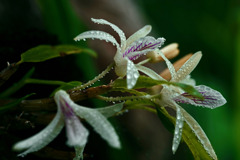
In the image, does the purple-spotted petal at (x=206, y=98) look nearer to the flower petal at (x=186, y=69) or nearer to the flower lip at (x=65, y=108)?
the flower petal at (x=186, y=69)

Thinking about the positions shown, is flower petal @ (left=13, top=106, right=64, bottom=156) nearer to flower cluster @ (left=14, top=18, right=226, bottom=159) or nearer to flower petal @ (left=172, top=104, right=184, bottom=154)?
flower cluster @ (left=14, top=18, right=226, bottom=159)

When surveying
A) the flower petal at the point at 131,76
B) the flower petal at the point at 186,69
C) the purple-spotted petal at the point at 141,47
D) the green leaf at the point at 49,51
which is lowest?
the flower petal at the point at 186,69

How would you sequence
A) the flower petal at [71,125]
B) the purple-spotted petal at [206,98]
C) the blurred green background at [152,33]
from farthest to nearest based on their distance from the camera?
the blurred green background at [152,33] < the purple-spotted petal at [206,98] < the flower petal at [71,125]

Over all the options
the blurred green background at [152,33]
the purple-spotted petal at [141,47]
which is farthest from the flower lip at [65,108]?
the blurred green background at [152,33]

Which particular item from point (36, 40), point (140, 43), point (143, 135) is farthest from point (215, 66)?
point (140, 43)

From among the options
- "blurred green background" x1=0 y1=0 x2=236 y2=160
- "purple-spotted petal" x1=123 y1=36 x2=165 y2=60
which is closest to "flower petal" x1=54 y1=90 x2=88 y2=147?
"purple-spotted petal" x1=123 y1=36 x2=165 y2=60

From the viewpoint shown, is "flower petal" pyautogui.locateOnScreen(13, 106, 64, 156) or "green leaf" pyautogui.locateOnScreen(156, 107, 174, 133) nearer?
"flower petal" pyautogui.locateOnScreen(13, 106, 64, 156)
